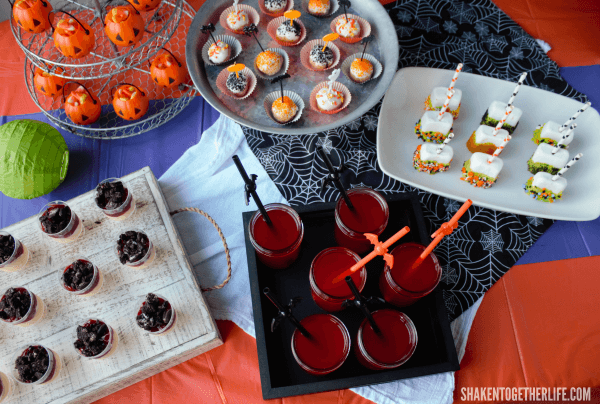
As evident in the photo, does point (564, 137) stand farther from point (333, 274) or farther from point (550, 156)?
point (333, 274)

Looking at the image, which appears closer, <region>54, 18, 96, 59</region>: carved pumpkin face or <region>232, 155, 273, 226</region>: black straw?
<region>232, 155, 273, 226</region>: black straw

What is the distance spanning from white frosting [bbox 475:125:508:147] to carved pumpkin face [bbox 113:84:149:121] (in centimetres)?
128

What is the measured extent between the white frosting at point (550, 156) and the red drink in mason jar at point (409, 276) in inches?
25.4

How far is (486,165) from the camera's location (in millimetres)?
1250

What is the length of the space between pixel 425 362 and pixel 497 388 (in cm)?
27

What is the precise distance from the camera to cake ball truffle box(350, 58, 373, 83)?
4.53ft

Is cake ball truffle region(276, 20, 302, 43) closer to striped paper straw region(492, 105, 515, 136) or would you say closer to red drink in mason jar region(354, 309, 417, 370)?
striped paper straw region(492, 105, 515, 136)

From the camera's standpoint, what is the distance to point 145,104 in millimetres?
1441

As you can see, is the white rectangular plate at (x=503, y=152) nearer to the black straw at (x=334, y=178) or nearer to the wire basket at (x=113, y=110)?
the black straw at (x=334, y=178)

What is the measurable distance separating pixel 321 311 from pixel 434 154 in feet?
2.18

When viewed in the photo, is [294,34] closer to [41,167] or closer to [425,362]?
[41,167]

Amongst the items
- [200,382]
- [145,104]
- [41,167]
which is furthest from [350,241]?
[41,167]

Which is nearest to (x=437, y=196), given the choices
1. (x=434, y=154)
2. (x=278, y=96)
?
(x=434, y=154)

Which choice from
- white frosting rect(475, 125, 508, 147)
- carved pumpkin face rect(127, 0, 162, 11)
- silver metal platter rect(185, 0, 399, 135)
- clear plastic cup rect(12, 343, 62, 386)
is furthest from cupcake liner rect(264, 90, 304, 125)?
clear plastic cup rect(12, 343, 62, 386)
